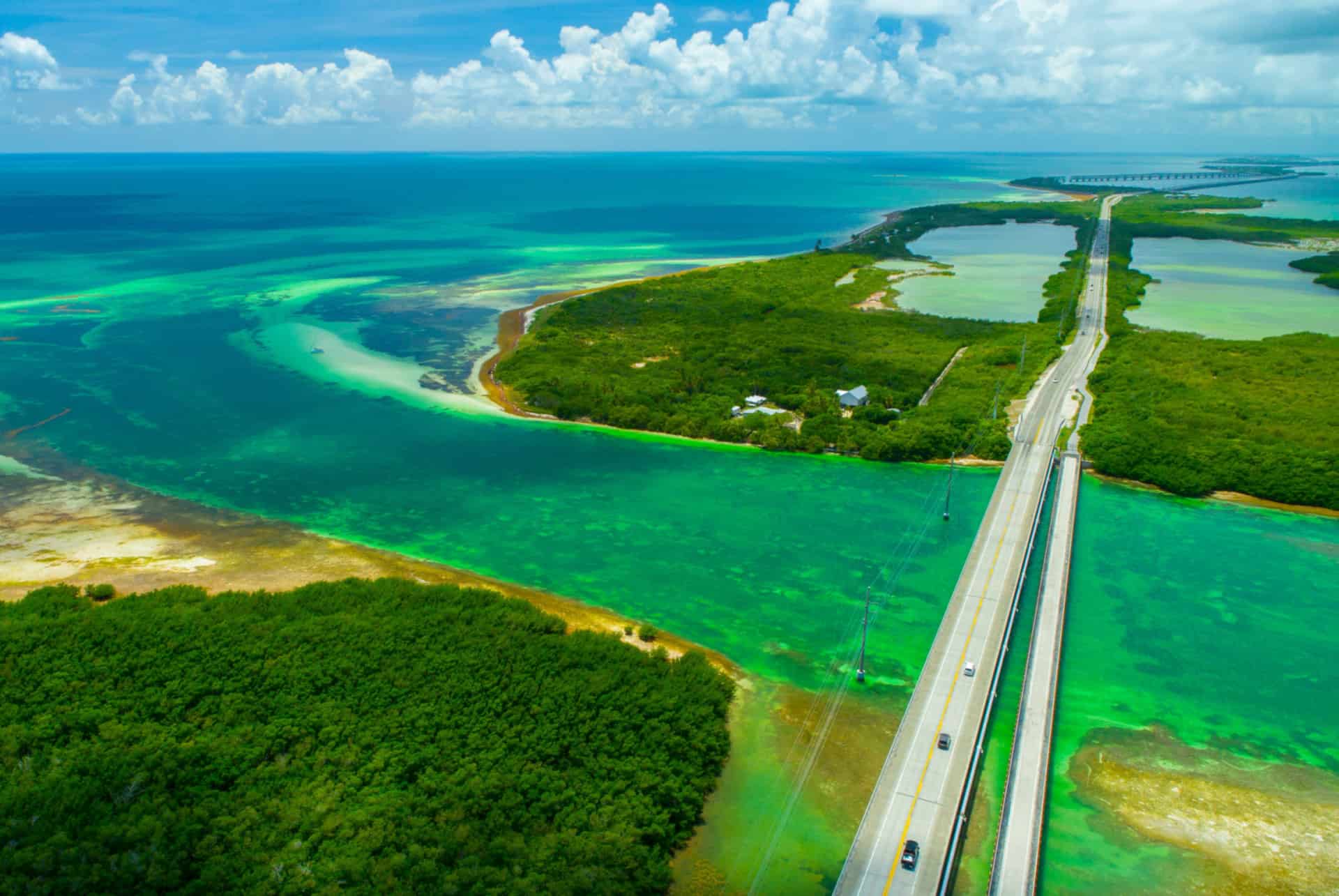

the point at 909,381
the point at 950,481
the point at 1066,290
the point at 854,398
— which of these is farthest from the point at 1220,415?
the point at 1066,290

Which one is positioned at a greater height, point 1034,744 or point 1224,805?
point 1034,744

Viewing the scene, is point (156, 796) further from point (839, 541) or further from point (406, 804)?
point (839, 541)

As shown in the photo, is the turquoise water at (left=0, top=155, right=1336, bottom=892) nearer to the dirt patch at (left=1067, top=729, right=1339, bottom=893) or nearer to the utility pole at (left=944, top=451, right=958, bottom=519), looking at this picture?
the utility pole at (left=944, top=451, right=958, bottom=519)

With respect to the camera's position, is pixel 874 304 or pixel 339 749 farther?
pixel 874 304

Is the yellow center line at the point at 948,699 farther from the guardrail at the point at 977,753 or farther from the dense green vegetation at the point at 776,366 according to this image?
the dense green vegetation at the point at 776,366

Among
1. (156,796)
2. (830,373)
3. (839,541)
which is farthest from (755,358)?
(156,796)

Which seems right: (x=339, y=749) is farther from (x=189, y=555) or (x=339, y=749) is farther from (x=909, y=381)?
(x=909, y=381)

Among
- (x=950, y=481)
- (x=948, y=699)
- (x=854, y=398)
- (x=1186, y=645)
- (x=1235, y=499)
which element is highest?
(x=854, y=398)
